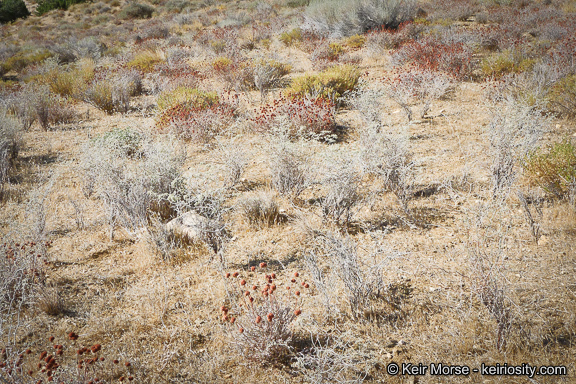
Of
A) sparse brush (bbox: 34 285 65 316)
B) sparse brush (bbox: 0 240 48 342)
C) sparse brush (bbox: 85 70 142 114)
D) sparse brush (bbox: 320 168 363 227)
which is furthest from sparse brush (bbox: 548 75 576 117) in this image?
sparse brush (bbox: 85 70 142 114)

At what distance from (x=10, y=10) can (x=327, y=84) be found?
3331 cm

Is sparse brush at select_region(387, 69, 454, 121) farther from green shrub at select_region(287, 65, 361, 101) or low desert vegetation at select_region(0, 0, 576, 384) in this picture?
green shrub at select_region(287, 65, 361, 101)

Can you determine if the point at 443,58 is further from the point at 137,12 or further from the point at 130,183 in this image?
the point at 137,12

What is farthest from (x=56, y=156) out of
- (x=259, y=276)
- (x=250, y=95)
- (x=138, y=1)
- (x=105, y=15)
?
(x=138, y=1)

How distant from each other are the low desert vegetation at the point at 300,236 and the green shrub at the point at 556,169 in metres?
0.03

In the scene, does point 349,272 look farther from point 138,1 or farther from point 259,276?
point 138,1

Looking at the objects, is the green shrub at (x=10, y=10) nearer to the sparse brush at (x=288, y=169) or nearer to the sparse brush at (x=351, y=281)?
the sparse brush at (x=288, y=169)

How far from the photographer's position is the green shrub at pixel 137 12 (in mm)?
24656

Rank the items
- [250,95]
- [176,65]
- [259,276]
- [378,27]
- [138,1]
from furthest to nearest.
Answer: [138,1]
[378,27]
[176,65]
[250,95]
[259,276]

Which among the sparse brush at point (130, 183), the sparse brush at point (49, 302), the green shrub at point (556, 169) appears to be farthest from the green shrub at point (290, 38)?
the sparse brush at point (49, 302)

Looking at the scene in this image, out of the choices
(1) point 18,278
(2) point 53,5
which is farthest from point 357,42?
(2) point 53,5

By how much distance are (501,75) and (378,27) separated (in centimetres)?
645

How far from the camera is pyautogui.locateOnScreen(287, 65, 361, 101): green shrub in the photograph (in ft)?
22.5

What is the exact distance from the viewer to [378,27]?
1243 centimetres
